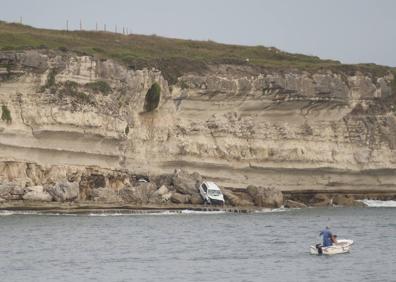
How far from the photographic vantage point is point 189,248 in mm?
43281

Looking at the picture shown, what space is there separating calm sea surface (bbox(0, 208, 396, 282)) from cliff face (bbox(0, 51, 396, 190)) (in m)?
7.47

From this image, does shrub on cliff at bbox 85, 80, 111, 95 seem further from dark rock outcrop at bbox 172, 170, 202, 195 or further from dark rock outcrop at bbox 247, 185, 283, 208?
dark rock outcrop at bbox 247, 185, 283, 208

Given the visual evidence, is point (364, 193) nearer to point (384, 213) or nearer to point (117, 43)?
point (384, 213)

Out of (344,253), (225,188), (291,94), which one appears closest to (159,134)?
(225,188)

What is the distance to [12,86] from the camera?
62.5 metres

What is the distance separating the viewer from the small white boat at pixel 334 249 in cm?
4134

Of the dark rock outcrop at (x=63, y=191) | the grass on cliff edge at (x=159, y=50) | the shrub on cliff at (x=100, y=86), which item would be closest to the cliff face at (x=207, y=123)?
the shrub on cliff at (x=100, y=86)

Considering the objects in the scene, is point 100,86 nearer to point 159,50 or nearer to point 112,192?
point 112,192

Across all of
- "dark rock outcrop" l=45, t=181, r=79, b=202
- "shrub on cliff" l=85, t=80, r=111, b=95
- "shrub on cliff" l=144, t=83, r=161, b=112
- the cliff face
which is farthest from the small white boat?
"shrub on cliff" l=144, t=83, r=161, b=112

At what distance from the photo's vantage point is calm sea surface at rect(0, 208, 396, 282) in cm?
3538

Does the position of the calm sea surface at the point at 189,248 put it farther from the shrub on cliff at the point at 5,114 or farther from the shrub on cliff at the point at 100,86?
the shrub on cliff at the point at 100,86

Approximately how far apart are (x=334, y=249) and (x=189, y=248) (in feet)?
19.9

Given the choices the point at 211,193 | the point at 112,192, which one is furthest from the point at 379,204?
the point at 112,192

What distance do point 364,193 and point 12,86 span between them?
29.5 meters
